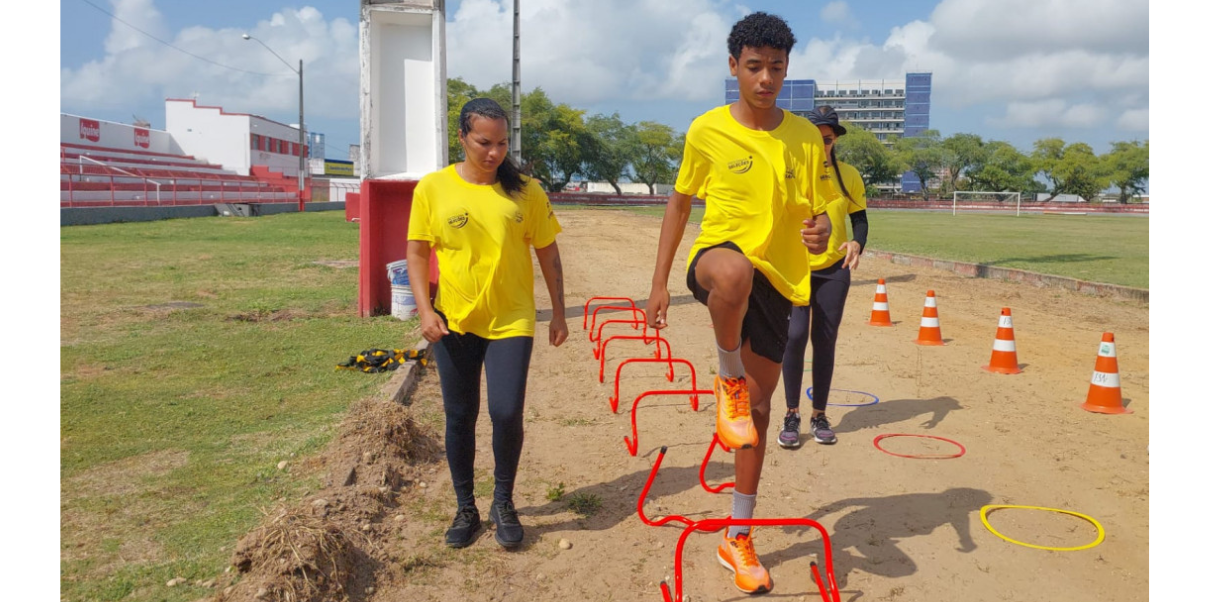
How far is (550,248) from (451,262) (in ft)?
1.75

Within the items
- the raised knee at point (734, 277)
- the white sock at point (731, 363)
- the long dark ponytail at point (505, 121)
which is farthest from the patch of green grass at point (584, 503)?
the raised knee at point (734, 277)

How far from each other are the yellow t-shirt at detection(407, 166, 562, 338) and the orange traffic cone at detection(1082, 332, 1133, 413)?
475cm

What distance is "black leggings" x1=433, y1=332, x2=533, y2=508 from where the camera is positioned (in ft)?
13.4

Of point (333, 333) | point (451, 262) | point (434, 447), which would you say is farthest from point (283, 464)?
point (333, 333)

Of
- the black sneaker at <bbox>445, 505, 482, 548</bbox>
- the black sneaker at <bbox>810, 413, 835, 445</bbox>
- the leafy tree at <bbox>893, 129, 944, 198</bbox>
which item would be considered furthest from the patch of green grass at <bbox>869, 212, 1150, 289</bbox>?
the leafy tree at <bbox>893, 129, 944, 198</bbox>

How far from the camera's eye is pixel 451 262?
4070 mm

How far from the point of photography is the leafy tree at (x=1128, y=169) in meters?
98.1

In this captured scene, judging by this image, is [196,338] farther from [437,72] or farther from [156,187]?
[156,187]

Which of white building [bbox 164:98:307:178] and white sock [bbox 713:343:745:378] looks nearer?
white sock [bbox 713:343:745:378]

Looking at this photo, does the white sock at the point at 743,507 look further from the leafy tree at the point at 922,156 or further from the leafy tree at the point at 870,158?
the leafy tree at the point at 922,156

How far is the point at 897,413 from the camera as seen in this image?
21.9 feet

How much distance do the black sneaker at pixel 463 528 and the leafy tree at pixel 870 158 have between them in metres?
99.6

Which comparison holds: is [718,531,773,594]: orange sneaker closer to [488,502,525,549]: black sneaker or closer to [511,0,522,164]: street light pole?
[488,502,525,549]: black sneaker

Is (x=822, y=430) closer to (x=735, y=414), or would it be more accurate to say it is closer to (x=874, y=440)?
(x=874, y=440)
